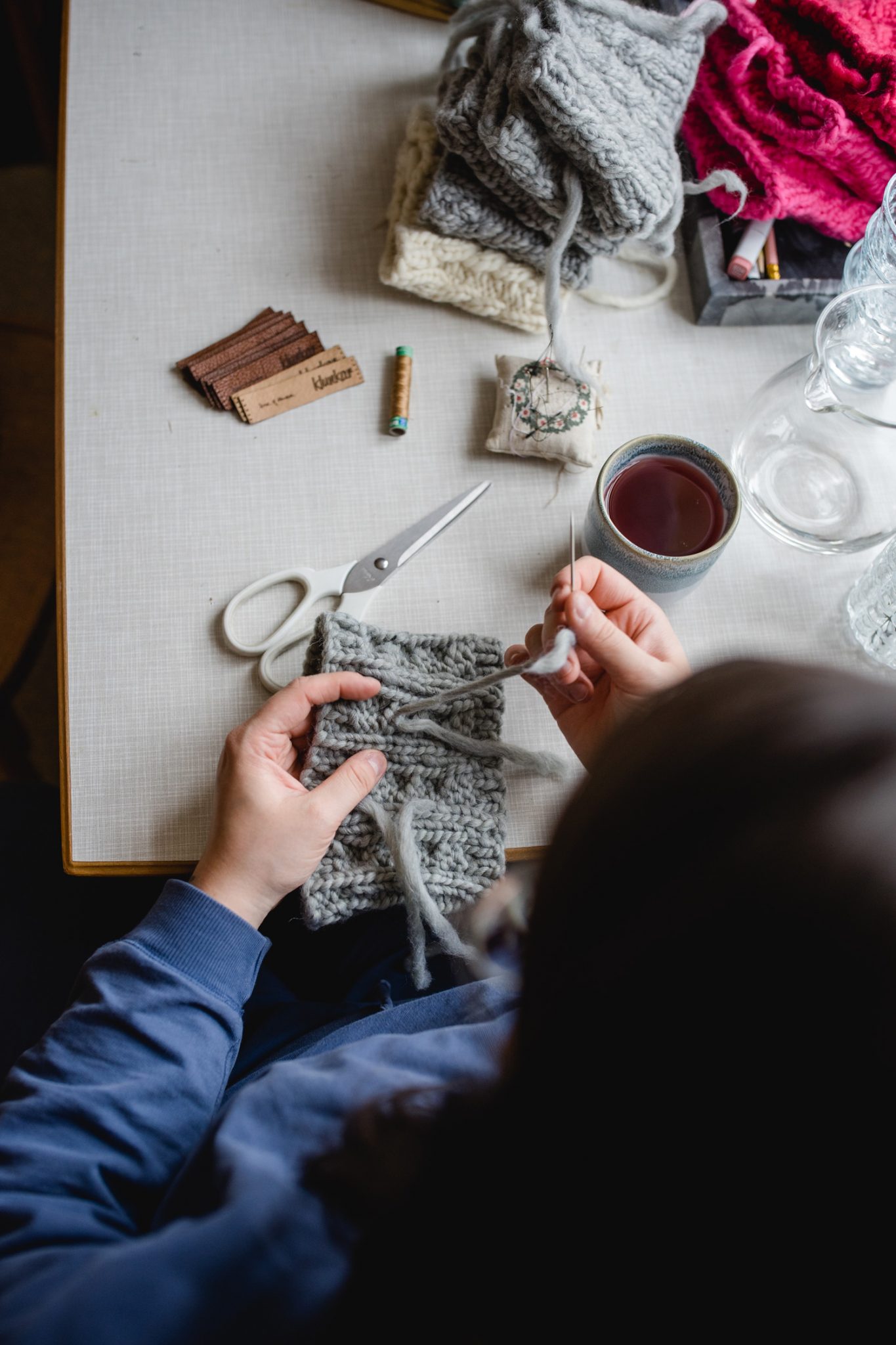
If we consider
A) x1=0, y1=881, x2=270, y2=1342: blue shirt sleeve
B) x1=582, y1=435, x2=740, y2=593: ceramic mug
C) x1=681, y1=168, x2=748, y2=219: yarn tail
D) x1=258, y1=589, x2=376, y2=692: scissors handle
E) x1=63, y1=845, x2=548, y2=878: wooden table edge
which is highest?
x1=681, y1=168, x2=748, y2=219: yarn tail

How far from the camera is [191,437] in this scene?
0.81 metres

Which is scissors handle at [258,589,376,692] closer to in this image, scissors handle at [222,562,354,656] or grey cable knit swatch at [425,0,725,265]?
scissors handle at [222,562,354,656]

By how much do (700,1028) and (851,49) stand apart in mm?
870

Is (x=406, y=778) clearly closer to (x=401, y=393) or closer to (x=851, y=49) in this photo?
(x=401, y=393)

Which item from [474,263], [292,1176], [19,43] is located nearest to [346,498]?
[474,263]

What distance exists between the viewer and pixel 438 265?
83 centimetres

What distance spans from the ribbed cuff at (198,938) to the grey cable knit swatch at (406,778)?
0.21 feet

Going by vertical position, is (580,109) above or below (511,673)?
above

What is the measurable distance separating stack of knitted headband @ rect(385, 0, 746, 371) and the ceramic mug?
13 centimetres

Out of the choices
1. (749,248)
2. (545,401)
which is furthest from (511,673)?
(749,248)

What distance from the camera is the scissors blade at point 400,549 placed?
2.53 ft

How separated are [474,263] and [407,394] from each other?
139mm

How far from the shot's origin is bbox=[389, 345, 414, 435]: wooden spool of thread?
0.81 m

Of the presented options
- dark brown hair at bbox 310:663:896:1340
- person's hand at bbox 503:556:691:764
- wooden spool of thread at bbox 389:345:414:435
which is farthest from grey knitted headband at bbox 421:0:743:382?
dark brown hair at bbox 310:663:896:1340
